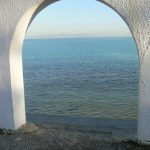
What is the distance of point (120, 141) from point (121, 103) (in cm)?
718

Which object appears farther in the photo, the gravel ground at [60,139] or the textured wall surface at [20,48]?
the gravel ground at [60,139]

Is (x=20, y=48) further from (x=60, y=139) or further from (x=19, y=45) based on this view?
(x=60, y=139)

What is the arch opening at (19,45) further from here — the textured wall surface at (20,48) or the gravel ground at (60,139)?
the gravel ground at (60,139)

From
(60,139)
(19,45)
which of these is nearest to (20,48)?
(19,45)

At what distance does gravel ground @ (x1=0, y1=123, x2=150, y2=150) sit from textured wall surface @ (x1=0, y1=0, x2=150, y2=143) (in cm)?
28

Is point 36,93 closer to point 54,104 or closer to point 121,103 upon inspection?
point 54,104

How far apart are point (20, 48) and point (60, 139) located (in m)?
2.03

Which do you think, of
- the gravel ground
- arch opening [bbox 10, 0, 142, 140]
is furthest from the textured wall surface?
the gravel ground

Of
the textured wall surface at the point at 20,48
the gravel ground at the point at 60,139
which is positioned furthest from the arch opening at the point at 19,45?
the gravel ground at the point at 60,139

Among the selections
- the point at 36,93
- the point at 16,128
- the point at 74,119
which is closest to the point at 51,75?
the point at 36,93

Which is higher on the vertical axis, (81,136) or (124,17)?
(124,17)

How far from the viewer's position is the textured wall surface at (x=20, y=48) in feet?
19.8

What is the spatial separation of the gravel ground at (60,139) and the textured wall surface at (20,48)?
275 millimetres

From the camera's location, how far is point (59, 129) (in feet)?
24.3
